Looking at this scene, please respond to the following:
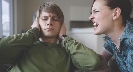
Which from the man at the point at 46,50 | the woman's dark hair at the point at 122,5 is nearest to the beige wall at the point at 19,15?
the man at the point at 46,50

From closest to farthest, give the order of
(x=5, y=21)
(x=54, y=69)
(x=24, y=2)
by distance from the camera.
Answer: (x=54, y=69) < (x=5, y=21) < (x=24, y=2)

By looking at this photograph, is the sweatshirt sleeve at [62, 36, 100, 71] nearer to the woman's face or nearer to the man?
the man

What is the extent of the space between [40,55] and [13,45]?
0.19m

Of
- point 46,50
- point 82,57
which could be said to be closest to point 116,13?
point 82,57

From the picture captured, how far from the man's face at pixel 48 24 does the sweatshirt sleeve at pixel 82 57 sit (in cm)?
16

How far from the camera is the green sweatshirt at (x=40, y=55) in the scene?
100 cm

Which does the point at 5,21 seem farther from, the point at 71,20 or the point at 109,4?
the point at 109,4

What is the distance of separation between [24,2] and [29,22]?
0.53 meters

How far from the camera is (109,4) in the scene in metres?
1.16

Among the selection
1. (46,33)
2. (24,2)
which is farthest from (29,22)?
(46,33)

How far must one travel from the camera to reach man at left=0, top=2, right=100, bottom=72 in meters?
1.00

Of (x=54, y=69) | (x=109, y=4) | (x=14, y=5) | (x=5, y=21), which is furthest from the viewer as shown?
(x=14, y=5)

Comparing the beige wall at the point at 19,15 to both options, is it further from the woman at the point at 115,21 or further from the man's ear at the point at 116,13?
the man's ear at the point at 116,13

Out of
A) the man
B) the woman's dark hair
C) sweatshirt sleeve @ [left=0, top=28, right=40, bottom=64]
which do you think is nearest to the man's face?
the man
